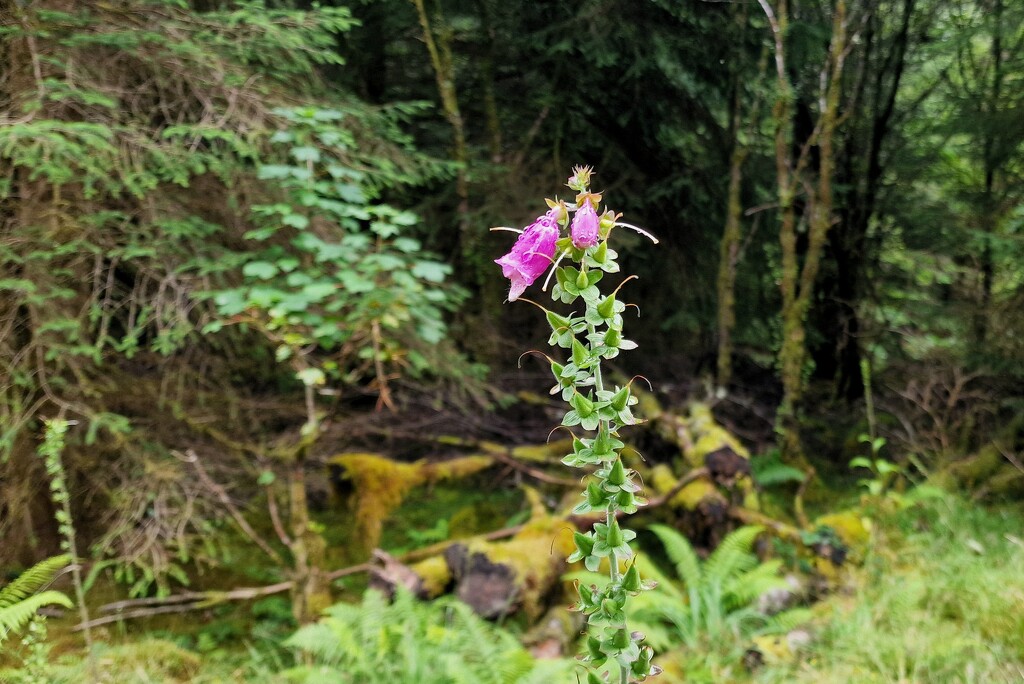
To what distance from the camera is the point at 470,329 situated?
17.5 ft

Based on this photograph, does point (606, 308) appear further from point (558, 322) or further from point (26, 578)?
point (26, 578)

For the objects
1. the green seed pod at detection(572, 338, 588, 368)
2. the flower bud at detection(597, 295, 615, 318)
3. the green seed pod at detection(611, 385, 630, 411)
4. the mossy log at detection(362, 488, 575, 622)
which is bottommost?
the mossy log at detection(362, 488, 575, 622)

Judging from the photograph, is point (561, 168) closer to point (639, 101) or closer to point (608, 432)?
point (639, 101)

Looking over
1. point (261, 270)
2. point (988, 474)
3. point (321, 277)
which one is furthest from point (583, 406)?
point (988, 474)

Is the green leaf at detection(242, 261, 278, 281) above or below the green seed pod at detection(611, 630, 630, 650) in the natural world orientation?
above

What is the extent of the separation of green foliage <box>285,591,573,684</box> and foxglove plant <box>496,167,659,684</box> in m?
1.75

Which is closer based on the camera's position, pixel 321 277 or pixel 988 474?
Answer: pixel 321 277

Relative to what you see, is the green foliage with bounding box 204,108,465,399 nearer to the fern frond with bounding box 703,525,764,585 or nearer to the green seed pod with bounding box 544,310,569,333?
the green seed pod with bounding box 544,310,569,333

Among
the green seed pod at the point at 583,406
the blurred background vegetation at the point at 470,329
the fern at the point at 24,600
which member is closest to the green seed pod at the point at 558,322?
the green seed pod at the point at 583,406

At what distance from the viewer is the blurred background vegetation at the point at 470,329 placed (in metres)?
2.91

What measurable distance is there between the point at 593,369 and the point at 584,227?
0.23 meters

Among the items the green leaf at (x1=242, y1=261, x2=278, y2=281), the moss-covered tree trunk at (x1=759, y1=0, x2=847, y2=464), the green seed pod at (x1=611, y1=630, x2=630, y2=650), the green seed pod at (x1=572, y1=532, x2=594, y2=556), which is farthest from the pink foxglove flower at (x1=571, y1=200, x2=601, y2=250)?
the moss-covered tree trunk at (x1=759, y1=0, x2=847, y2=464)

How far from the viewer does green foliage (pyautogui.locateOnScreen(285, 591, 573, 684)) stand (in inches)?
104

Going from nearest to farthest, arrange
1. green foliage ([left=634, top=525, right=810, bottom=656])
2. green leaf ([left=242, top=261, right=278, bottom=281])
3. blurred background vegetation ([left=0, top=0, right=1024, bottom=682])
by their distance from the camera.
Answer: green leaf ([left=242, top=261, right=278, bottom=281]), blurred background vegetation ([left=0, top=0, right=1024, bottom=682]), green foliage ([left=634, top=525, right=810, bottom=656])
